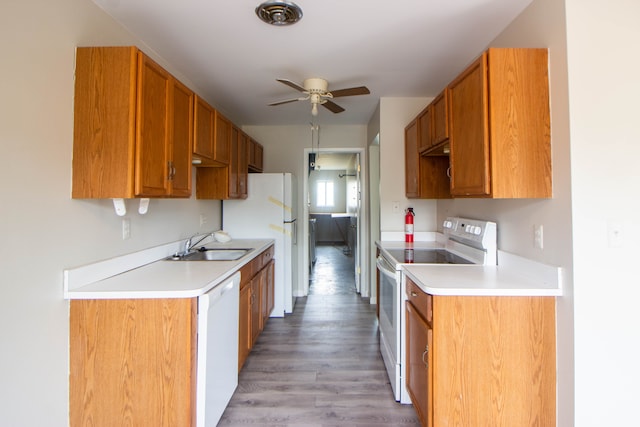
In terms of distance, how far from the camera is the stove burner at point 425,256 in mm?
2117

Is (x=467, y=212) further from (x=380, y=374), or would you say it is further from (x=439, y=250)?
(x=380, y=374)

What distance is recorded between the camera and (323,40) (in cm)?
203

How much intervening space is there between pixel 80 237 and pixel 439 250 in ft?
8.17

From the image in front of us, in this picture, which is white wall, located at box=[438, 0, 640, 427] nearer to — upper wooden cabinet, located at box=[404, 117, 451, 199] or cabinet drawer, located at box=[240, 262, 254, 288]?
upper wooden cabinet, located at box=[404, 117, 451, 199]

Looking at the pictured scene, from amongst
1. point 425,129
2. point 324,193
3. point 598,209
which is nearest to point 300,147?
point 425,129

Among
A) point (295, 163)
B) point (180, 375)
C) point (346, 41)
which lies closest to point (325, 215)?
point (295, 163)

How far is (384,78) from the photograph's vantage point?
8.68ft

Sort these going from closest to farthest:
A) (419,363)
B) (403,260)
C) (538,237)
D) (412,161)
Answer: (538,237), (419,363), (403,260), (412,161)

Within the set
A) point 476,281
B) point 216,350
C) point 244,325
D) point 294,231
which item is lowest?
point 244,325

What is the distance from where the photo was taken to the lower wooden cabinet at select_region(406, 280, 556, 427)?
144 centimetres

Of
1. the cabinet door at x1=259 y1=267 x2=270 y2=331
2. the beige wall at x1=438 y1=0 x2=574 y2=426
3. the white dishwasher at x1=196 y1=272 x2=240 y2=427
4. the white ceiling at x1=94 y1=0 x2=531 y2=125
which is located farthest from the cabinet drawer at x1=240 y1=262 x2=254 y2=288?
the beige wall at x1=438 y1=0 x2=574 y2=426

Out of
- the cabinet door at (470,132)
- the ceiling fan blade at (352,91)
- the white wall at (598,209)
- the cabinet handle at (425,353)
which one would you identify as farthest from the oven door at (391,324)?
the ceiling fan blade at (352,91)

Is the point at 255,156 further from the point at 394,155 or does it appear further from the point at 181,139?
the point at 181,139

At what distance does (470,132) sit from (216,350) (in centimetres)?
185
